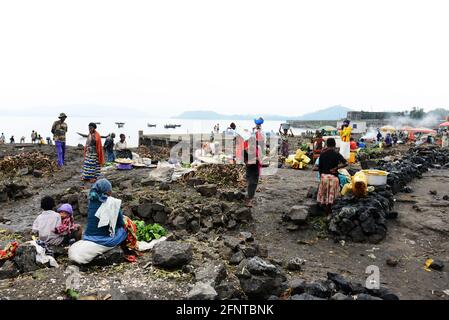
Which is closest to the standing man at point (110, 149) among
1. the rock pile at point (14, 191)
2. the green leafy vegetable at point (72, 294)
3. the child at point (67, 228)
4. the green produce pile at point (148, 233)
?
the rock pile at point (14, 191)

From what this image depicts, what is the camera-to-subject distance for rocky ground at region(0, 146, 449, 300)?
4.21 m

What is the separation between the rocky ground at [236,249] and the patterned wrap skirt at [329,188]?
333mm

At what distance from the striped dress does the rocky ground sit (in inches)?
33.0

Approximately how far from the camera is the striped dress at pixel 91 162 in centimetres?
1023

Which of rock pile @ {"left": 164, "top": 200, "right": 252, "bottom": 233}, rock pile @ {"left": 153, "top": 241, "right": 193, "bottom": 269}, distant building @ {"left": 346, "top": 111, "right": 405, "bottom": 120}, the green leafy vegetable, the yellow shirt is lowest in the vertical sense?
rock pile @ {"left": 164, "top": 200, "right": 252, "bottom": 233}

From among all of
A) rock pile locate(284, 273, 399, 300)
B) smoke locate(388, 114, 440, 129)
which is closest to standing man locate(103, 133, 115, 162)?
rock pile locate(284, 273, 399, 300)

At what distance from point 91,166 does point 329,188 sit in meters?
7.12

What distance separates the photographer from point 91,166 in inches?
418

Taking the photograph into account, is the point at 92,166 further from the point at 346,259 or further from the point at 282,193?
the point at 346,259

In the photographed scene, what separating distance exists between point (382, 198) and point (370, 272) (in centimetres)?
290

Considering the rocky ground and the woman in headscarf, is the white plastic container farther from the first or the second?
the woman in headscarf

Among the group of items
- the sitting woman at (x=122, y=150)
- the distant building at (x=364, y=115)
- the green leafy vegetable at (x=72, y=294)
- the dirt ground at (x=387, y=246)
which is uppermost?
the distant building at (x=364, y=115)

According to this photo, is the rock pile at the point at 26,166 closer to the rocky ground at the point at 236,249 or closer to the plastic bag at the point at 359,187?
the rocky ground at the point at 236,249

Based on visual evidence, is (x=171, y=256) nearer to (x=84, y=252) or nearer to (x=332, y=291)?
(x=84, y=252)
